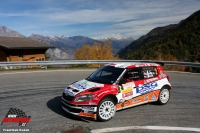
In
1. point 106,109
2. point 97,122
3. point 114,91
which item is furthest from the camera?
point 114,91

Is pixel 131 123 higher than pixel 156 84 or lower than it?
lower

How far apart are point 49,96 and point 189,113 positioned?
534 cm

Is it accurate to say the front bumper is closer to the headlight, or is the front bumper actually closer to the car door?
the headlight

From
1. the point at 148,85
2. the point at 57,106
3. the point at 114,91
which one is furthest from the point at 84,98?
the point at 148,85

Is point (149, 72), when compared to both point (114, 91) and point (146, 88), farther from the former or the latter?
point (114, 91)

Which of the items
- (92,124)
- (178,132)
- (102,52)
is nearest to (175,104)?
(178,132)

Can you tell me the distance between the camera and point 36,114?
6.03 metres

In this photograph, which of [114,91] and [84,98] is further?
[114,91]

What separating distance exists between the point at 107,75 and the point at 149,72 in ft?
5.29

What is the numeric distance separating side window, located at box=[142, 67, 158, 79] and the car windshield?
926mm

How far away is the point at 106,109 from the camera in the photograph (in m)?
5.63

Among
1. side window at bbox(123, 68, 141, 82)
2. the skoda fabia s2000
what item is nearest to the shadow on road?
the skoda fabia s2000

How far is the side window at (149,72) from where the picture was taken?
22.6ft

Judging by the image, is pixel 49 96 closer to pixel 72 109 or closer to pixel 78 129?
pixel 72 109
